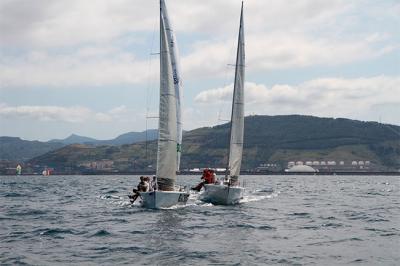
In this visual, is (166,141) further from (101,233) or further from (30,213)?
(101,233)

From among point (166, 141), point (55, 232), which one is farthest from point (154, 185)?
point (55, 232)

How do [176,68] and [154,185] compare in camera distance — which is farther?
[176,68]

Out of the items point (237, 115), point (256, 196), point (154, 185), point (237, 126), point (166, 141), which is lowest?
point (256, 196)

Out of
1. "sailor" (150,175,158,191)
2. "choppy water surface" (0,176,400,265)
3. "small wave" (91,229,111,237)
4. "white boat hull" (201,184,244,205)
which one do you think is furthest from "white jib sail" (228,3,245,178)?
"small wave" (91,229,111,237)

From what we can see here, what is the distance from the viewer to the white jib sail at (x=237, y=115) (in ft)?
174

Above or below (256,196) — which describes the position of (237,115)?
above

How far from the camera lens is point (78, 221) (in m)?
35.1

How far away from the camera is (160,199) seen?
4103 cm

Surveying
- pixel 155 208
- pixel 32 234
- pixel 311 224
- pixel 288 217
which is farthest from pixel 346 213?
pixel 32 234

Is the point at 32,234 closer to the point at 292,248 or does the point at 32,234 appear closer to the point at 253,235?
the point at 253,235

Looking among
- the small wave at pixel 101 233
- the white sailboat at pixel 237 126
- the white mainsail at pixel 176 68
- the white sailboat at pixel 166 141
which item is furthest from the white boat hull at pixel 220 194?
the small wave at pixel 101 233

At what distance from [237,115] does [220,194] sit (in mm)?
9335

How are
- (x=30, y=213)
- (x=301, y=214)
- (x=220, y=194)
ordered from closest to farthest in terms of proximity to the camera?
1. (x=30, y=213)
2. (x=301, y=214)
3. (x=220, y=194)

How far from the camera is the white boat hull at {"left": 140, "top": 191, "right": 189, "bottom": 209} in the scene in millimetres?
41062
